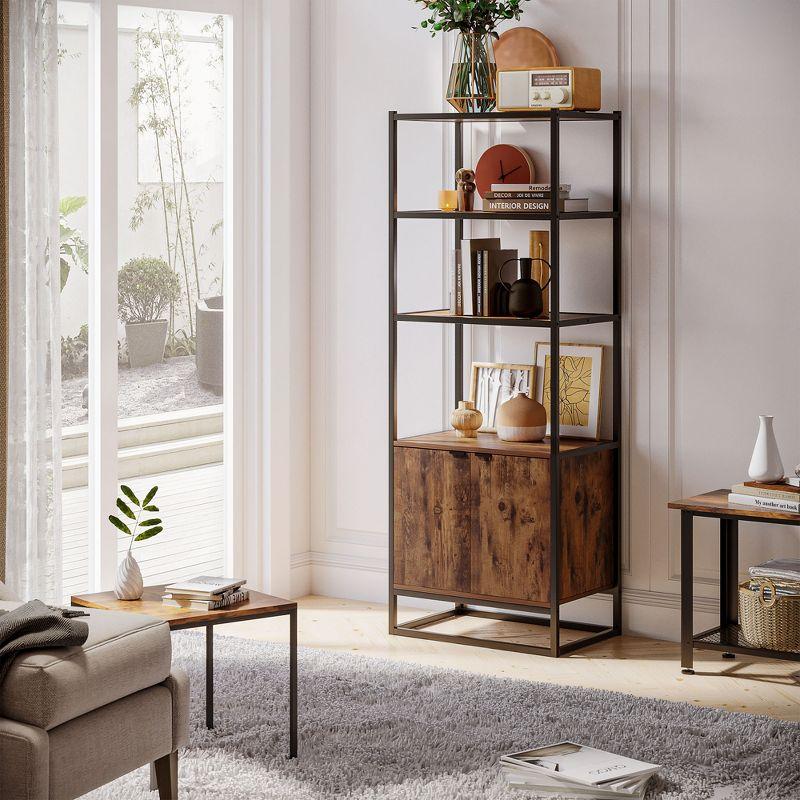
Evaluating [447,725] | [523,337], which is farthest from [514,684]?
[523,337]

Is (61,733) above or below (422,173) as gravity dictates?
below

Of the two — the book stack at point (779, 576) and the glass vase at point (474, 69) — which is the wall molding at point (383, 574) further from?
the glass vase at point (474, 69)

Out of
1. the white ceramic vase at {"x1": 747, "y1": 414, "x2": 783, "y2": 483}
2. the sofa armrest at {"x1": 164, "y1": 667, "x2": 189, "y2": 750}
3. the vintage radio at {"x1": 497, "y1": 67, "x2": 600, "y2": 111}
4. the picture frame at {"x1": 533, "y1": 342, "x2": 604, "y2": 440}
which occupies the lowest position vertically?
the sofa armrest at {"x1": 164, "y1": 667, "x2": 189, "y2": 750}

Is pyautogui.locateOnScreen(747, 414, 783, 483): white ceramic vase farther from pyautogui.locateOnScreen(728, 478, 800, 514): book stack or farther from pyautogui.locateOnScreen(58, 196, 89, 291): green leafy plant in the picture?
pyautogui.locateOnScreen(58, 196, 89, 291): green leafy plant

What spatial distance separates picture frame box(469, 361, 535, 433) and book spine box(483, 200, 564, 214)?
67cm

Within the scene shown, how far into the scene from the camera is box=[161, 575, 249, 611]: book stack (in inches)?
134

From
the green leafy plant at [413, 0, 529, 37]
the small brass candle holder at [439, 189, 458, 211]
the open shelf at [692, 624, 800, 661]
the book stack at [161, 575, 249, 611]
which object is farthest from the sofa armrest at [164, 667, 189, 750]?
the green leafy plant at [413, 0, 529, 37]

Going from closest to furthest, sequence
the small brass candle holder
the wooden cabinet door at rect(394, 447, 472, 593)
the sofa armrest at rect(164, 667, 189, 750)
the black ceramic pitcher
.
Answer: the sofa armrest at rect(164, 667, 189, 750)
the black ceramic pitcher
the wooden cabinet door at rect(394, 447, 472, 593)
the small brass candle holder

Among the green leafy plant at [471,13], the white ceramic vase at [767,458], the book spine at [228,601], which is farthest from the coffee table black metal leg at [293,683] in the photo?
the green leafy plant at [471,13]

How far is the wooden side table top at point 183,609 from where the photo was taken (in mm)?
3291

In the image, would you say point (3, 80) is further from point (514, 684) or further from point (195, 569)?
point (514, 684)

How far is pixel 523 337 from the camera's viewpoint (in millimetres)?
5062

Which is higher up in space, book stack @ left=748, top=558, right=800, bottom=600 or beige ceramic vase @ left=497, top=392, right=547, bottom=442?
beige ceramic vase @ left=497, top=392, right=547, bottom=442

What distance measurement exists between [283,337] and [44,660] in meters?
2.89
